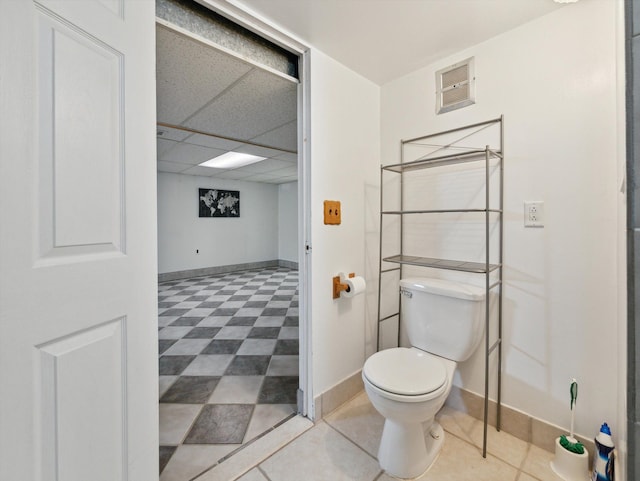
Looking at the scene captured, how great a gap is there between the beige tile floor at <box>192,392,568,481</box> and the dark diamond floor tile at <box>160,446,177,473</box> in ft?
0.71

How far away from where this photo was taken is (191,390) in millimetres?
1891

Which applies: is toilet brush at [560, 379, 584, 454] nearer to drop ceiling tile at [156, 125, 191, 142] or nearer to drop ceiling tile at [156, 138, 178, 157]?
drop ceiling tile at [156, 125, 191, 142]

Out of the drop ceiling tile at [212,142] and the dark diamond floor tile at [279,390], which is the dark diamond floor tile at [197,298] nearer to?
the drop ceiling tile at [212,142]

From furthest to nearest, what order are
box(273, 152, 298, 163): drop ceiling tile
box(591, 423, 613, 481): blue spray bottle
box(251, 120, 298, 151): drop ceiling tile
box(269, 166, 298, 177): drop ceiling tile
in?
box(269, 166, 298, 177): drop ceiling tile, box(273, 152, 298, 163): drop ceiling tile, box(251, 120, 298, 151): drop ceiling tile, box(591, 423, 613, 481): blue spray bottle

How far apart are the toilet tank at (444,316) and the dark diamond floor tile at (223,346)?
1.65 meters

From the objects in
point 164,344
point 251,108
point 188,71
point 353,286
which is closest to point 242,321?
point 164,344

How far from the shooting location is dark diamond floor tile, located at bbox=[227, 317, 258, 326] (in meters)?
3.08

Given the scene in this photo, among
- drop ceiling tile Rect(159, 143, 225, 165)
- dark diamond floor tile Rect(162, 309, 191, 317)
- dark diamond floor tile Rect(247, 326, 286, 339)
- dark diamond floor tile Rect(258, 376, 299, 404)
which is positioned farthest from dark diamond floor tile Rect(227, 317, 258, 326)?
drop ceiling tile Rect(159, 143, 225, 165)

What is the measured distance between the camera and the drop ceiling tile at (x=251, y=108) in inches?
70.0

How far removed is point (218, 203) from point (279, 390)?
14.8 ft

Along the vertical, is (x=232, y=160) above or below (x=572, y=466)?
above

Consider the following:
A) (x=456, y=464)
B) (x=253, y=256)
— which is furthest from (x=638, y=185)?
A: (x=253, y=256)

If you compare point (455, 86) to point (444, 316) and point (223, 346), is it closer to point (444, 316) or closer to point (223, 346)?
point (444, 316)

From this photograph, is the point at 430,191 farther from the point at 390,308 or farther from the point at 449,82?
the point at 390,308
